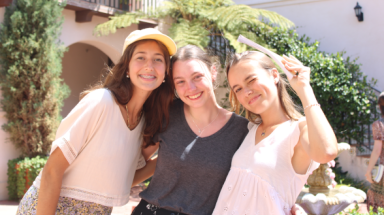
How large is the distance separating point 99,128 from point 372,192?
4001 millimetres

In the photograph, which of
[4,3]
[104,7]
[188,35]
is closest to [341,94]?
[188,35]

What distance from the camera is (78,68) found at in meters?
10.1

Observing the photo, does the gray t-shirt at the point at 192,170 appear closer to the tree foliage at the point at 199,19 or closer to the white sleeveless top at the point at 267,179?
the white sleeveless top at the point at 267,179

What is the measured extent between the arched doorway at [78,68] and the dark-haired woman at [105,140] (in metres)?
7.74

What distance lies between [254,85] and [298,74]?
270 mm

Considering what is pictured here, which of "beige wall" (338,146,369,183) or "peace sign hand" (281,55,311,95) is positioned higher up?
"peace sign hand" (281,55,311,95)

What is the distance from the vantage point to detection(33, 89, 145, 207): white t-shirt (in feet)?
6.27

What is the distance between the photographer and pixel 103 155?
2.00 metres

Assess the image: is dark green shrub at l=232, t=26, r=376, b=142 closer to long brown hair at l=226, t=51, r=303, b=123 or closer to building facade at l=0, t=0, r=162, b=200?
building facade at l=0, t=0, r=162, b=200

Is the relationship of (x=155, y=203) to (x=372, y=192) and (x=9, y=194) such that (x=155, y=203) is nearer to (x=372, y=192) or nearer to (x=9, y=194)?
(x=372, y=192)

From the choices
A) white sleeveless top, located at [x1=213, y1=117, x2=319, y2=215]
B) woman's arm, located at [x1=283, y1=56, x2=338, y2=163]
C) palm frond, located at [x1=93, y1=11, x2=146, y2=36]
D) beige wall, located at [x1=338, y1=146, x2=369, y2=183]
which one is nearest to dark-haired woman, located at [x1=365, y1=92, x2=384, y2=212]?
white sleeveless top, located at [x1=213, y1=117, x2=319, y2=215]

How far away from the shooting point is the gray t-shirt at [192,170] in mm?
2020

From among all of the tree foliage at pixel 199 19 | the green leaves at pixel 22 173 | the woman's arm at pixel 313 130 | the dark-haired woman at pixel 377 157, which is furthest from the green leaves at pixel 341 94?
the woman's arm at pixel 313 130

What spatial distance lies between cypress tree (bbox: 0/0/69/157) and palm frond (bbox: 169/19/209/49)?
2363 mm
